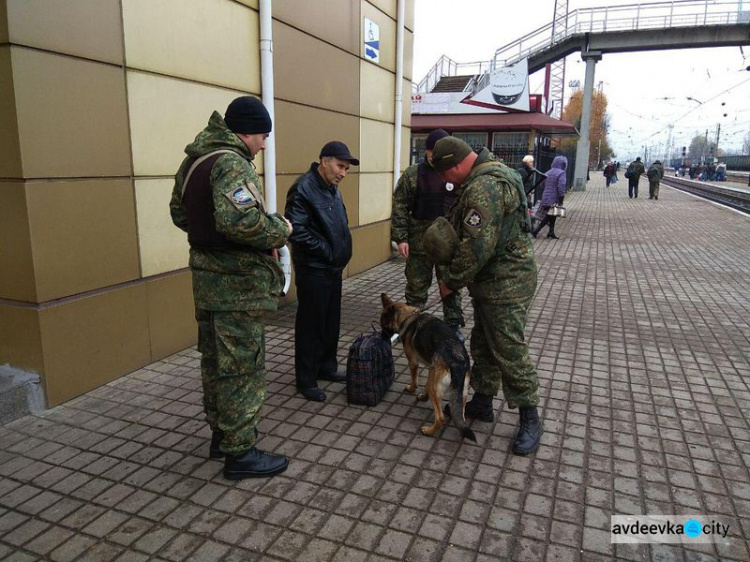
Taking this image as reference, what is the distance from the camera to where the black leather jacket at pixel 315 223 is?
383 cm

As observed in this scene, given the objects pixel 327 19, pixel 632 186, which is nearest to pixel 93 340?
pixel 327 19

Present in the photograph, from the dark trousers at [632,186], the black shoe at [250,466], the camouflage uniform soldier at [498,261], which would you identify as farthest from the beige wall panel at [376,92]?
the dark trousers at [632,186]

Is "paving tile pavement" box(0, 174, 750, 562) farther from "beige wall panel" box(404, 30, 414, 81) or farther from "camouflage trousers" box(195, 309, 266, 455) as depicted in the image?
"beige wall panel" box(404, 30, 414, 81)

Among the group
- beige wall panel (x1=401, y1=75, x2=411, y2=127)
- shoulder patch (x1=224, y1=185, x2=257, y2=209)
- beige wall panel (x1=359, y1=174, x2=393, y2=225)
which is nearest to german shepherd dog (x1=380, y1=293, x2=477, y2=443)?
shoulder patch (x1=224, y1=185, x2=257, y2=209)

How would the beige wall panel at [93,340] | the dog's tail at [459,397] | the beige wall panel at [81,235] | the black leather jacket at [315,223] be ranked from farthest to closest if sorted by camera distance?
the black leather jacket at [315,223] → the beige wall panel at [93,340] → the beige wall panel at [81,235] → the dog's tail at [459,397]

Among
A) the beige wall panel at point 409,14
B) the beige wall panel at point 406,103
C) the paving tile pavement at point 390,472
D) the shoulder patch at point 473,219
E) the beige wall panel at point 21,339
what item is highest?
the beige wall panel at point 409,14

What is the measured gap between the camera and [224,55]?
5.14m

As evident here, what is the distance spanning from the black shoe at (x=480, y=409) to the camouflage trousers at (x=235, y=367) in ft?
4.64

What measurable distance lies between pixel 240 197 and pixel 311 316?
1.58m

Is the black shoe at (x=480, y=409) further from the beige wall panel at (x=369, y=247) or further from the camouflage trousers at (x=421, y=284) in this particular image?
the beige wall panel at (x=369, y=247)

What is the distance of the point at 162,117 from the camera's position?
4434 millimetres

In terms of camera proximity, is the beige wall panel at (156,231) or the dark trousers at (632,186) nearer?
the beige wall panel at (156,231)

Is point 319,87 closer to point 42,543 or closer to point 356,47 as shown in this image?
point 356,47

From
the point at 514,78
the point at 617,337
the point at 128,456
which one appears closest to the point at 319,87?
the point at 617,337
